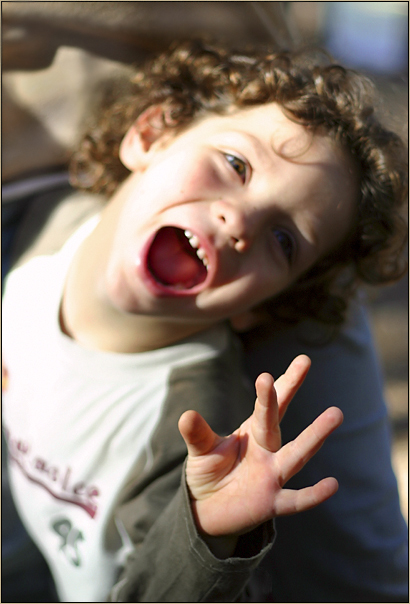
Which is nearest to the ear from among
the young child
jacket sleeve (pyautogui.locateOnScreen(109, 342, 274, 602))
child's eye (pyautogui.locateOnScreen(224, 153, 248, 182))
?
the young child

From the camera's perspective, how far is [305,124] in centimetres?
40

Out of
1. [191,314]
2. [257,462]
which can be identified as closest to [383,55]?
[191,314]

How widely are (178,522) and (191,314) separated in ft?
0.54

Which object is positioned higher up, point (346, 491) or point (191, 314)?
point (191, 314)

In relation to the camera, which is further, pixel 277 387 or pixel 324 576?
pixel 324 576

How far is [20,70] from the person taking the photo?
0.60 m

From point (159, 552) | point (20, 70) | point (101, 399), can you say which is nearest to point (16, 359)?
point (101, 399)

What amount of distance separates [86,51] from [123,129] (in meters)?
0.11

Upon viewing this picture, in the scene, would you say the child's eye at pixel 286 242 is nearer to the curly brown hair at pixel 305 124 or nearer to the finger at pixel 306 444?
the curly brown hair at pixel 305 124

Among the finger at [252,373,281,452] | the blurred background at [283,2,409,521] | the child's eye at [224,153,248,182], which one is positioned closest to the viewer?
the finger at [252,373,281,452]

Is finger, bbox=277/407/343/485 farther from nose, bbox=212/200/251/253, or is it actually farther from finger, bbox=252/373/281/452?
nose, bbox=212/200/251/253

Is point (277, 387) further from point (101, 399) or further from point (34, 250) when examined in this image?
point (34, 250)

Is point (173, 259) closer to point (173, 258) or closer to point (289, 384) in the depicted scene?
point (173, 258)

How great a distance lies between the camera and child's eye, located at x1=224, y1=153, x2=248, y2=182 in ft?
1.34
